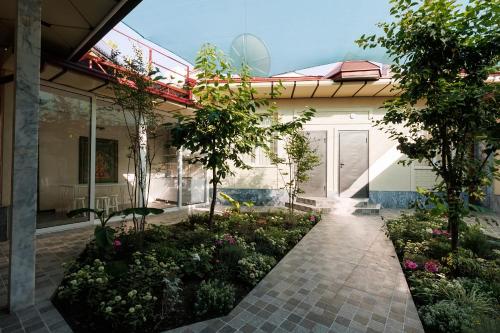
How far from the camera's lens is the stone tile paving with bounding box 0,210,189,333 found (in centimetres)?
221

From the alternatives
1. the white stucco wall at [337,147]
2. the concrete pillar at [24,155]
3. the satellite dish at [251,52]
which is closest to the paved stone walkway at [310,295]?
the concrete pillar at [24,155]

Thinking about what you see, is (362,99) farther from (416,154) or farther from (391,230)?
(416,154)

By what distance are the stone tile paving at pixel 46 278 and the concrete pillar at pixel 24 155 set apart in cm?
17

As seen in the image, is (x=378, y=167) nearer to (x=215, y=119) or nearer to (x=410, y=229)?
(x=410, y=229)

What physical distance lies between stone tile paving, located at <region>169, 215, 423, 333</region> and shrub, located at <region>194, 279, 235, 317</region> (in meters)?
0.09

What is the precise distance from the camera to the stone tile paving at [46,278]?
2213 mm

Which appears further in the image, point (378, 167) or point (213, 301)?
point (378, 167)

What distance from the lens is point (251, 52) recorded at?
701 cm

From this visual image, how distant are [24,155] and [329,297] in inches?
142

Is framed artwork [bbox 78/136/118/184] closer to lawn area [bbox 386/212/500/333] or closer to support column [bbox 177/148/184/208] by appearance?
support column [bbox 177/148/184/208]

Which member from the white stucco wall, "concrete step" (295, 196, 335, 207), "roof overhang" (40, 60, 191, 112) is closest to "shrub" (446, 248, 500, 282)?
"concrete step" (295, 196, 335, 207)

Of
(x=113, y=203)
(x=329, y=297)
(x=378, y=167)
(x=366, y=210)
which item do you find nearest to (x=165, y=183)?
(x=113, y=203)

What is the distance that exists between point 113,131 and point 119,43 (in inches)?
95.2

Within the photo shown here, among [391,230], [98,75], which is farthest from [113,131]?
[391,230]
